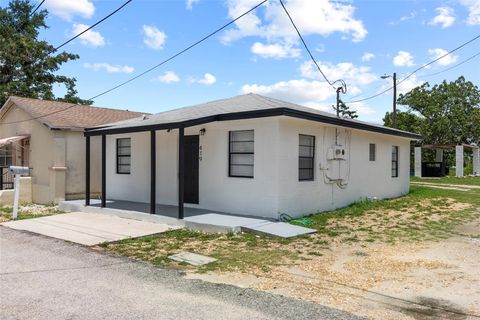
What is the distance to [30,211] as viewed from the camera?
12648 mm

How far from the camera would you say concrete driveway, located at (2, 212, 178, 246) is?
27.9 feet

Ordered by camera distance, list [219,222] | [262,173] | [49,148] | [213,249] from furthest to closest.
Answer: [49,148]
[262,173]
[219,222]
[213,249]

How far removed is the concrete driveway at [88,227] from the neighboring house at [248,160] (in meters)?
0.70

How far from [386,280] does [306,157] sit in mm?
5627

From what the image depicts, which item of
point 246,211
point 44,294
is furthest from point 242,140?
point 44,294

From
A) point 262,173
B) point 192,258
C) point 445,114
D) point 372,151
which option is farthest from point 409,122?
point 192,258

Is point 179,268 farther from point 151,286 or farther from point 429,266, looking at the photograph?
point 429,266

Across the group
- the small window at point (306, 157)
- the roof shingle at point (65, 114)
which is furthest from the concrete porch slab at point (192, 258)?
the roof shingle at point (65, 114)

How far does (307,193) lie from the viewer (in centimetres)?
1067

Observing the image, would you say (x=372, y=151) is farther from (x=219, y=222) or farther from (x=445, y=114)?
(x=445, y=114)

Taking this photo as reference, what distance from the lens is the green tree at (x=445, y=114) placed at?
35531mm

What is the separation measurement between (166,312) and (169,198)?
8.12 m

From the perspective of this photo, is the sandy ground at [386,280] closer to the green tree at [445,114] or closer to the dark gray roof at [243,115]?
the dark gray roof at [243,115]

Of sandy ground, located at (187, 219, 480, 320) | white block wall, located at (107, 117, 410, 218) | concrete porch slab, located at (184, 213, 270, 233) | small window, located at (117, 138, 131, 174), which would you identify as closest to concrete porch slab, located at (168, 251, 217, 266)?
sandy ground, located at (187, 219, 480, 320)
